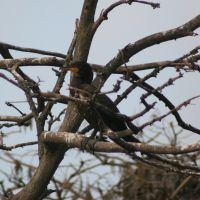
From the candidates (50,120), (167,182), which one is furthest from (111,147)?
(167,182)

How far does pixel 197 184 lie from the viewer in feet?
28.4

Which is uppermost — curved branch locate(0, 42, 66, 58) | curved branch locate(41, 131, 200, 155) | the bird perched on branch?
curved branch locate(0, 42, 66, 58)

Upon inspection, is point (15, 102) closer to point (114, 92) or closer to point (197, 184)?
point (114, 92)

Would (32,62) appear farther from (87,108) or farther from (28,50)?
(87,108)

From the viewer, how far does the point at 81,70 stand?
5430 mm

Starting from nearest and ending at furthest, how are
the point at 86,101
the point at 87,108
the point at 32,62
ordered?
the point at 86,101
the point at 87,108
the point at 32,62

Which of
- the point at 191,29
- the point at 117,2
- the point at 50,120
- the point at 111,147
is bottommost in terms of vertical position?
the point at 111,147

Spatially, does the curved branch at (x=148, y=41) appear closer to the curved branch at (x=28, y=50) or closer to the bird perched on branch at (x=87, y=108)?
the bird perched on branch at (x=87, y=108)

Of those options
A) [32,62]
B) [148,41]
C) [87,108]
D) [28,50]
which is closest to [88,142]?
[87,108]

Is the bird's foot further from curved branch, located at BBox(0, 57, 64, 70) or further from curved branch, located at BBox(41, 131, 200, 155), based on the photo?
curved branch, located at BBox(0, 57, 64, 70)

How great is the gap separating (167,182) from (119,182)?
1.90 feet

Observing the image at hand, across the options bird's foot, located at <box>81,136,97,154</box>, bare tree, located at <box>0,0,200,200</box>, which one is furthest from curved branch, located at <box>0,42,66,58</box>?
bird's foot, located at <box>81,136,97,154</box>

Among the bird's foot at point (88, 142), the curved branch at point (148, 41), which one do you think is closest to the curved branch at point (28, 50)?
the curved branch at point (148, 41)

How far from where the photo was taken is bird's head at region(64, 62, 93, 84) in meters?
5.12
